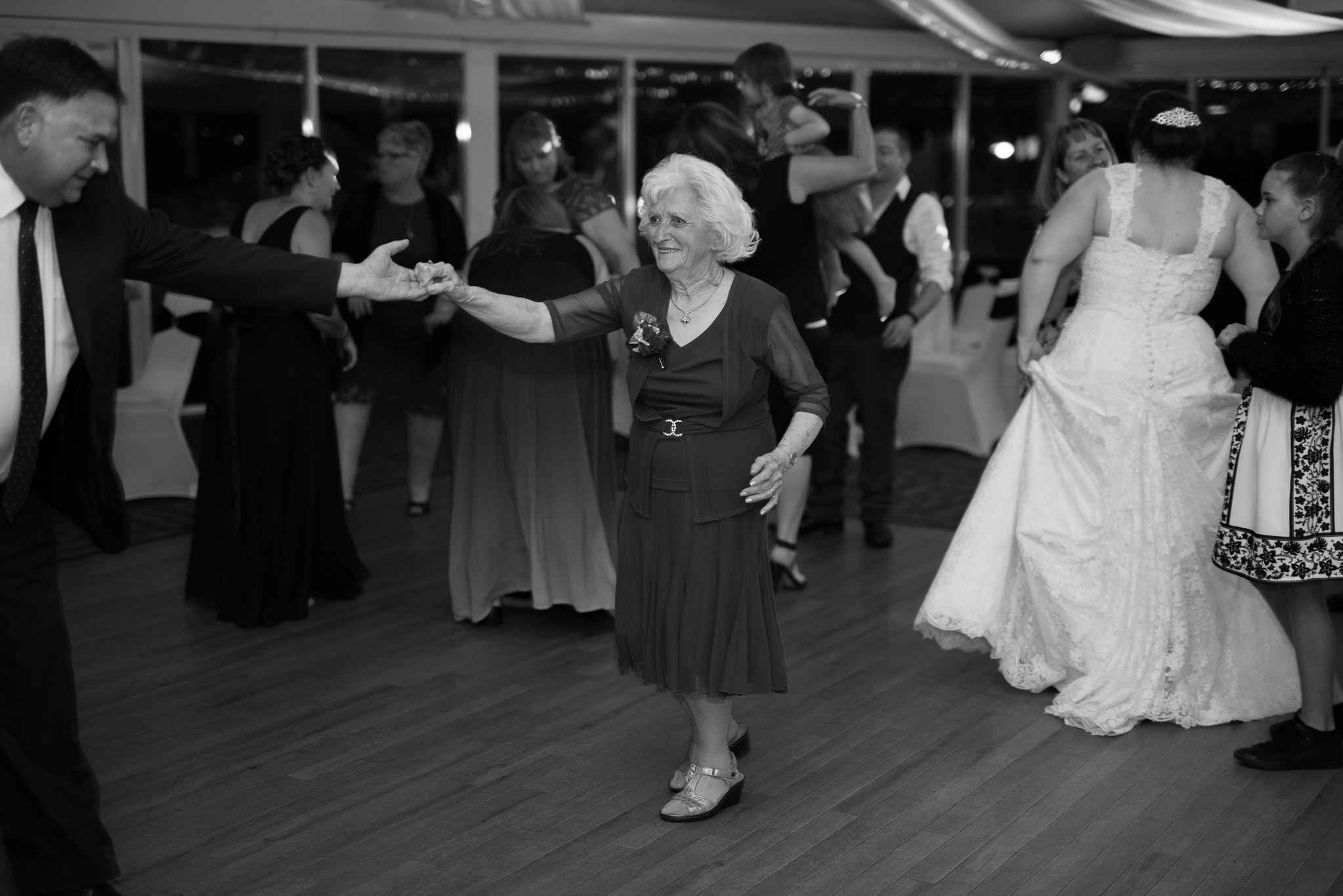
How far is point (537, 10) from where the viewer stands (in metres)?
9.31

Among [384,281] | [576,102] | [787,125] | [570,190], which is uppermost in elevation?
[576,102]

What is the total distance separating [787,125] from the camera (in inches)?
205

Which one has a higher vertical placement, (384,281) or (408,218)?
(408,218)

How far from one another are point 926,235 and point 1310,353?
3.12 meters

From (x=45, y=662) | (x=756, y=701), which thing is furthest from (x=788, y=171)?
(x=45, y=662)

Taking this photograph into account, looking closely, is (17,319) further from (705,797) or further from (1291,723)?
(1291,723)

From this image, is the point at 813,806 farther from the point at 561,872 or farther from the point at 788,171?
the point at 788,171

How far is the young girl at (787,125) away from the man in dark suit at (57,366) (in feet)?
8.70

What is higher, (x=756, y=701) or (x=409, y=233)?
(x=409, y=233)

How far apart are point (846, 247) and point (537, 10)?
4546mm

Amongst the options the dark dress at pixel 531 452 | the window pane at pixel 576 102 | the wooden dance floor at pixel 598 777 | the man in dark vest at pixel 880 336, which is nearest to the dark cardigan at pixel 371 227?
the dark dress at pixel 531 452

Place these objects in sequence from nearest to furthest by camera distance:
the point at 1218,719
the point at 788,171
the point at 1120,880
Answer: the point at 1120,880
the point at 1218,719
the point at 788,171

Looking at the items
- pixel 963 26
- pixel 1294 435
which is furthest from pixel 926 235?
pixel 963 26

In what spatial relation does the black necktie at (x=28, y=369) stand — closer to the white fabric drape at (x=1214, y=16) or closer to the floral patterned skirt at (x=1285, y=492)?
the floral patterned skirt at (x=1285, y=492)
